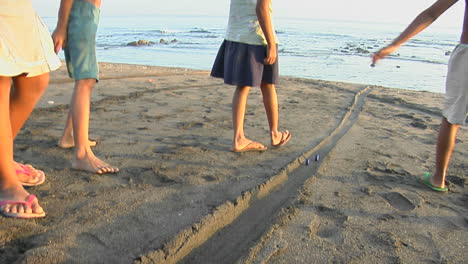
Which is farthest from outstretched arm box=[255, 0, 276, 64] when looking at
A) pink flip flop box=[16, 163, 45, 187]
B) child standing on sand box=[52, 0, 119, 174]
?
pink flip flop box=[16, 163, 45, 187]

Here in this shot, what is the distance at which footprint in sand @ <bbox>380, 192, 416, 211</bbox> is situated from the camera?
241 centimetres

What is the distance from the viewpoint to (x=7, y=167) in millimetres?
1959

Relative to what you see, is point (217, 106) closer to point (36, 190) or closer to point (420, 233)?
point (36, 190)

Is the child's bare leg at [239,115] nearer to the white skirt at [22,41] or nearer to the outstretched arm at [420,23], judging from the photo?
the outstretched arm at [420,23]

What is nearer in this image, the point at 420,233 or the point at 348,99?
the point at 420,233

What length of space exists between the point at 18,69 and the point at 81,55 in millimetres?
720

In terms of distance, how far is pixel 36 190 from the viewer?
2270mm

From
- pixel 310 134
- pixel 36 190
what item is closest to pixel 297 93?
pixel 310 134

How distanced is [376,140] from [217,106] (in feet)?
7.14

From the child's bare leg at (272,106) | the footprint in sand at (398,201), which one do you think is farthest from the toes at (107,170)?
the footprint in sand at (398,201)

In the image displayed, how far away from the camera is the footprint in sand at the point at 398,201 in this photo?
94.9 inches

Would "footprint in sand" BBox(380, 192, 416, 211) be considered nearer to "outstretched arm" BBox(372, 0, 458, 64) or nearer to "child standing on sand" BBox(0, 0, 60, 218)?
"outstretched arm" BBox(372, 0, 458, 64)

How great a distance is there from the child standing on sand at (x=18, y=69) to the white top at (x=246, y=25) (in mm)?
1555

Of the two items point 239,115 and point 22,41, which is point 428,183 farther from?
point 22,41
